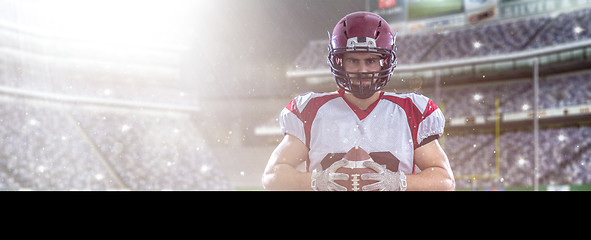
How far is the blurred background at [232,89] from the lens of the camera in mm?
10281

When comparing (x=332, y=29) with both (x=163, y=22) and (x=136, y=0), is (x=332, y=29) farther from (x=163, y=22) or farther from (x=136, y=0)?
(x=163, y=22)

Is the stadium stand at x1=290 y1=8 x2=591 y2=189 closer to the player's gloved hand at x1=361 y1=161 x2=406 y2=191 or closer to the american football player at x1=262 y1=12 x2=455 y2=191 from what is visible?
the american football player at x1=262 y1=12 x2=455 y2=191

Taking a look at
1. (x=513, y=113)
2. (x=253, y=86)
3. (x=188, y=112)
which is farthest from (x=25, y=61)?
(x=513, y=113)

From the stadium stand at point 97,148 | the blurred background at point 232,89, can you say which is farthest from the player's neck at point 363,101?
the stadium stand at point 97,148

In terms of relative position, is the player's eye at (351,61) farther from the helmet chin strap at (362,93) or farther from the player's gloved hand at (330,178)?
the player's gloved hand at (330,178)

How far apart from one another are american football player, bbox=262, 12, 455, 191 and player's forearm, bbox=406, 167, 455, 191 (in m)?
0.06

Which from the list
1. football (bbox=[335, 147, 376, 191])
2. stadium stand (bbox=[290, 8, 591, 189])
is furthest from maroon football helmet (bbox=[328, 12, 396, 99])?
stadium stand (bbox=[290, 8, 591, 189])

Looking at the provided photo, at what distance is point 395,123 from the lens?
138 centimetres

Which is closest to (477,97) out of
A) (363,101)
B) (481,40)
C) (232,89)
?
(481,40)

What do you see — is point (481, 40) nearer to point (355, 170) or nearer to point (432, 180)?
point (432, 180)

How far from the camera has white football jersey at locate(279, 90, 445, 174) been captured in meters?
1.34

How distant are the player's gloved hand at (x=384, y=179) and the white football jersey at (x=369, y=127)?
7.5 inches

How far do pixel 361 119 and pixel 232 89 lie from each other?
386 inches

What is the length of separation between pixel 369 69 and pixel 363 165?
37 centimetres
